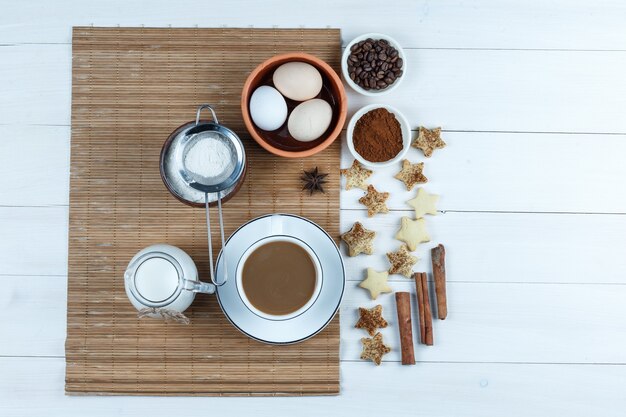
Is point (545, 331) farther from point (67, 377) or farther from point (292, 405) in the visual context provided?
point (67, 377)

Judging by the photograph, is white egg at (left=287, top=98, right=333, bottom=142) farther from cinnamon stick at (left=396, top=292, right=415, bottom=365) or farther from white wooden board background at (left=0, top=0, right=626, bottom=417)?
cinnamon stick at (left=396, top=292, right=415, bottom=365)

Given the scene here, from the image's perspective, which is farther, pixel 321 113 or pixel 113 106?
pixel 113 106

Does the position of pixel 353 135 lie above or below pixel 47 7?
below

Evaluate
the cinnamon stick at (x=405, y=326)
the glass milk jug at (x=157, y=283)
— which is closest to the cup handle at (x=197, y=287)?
the glass milk jug at (x=157, y=283)

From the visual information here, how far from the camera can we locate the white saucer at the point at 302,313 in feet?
3.52

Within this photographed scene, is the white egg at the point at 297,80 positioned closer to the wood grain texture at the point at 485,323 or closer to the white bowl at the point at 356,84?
the white bowl at the point at 356,84

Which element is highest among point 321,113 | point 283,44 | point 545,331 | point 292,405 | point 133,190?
point 283,44

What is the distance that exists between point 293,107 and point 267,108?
6cm

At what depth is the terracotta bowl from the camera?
1059 mm

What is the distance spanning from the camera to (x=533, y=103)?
3.92 feet

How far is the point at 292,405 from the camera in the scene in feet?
3.77

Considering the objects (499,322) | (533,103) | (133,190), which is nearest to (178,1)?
(133,190)

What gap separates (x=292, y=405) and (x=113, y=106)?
70cm

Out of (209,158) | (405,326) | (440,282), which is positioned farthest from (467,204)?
(209,158)
